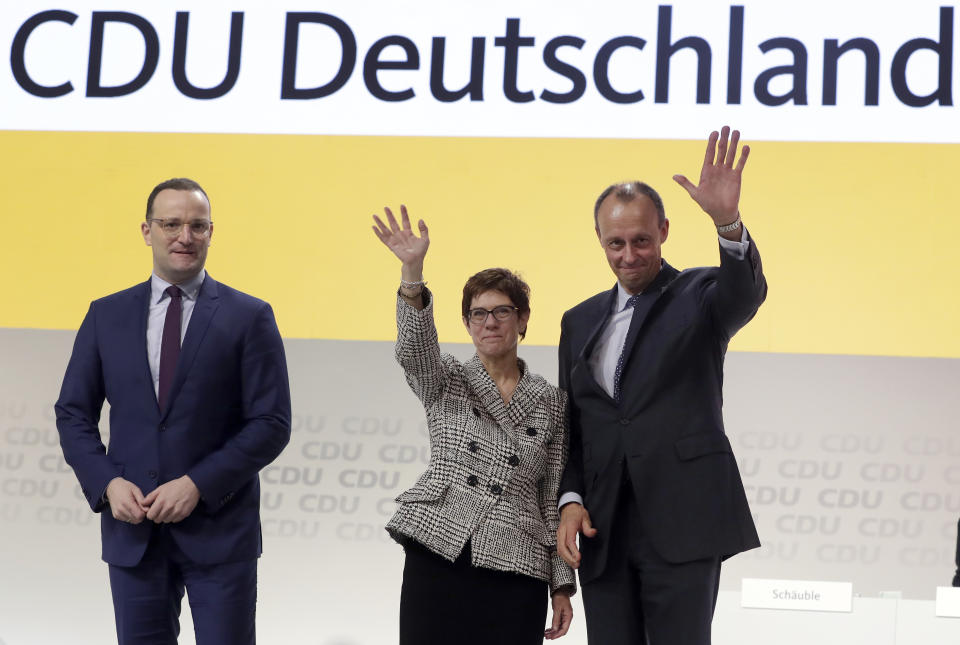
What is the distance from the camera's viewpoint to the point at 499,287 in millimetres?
2512

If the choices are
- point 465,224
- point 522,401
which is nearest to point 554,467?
point 522,401

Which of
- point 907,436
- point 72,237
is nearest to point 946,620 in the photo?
point 907,436

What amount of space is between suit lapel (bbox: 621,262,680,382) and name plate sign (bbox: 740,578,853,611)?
1.84 meters

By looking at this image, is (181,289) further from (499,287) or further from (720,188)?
(720,188)

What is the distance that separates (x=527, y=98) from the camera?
414 centimetres

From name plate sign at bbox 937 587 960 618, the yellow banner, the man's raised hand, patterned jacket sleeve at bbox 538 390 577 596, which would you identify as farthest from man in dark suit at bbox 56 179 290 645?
name plate sign at bbox 937 587 960 618

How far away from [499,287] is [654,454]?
508 millimetres

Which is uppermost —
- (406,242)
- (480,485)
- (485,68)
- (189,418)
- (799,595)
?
(485,68)

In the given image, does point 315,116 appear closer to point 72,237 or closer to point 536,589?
point 72,237

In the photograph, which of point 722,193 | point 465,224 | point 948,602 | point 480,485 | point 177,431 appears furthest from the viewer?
point 465,224

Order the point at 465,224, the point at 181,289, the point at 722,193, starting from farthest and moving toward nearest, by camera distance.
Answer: the point at 465,224 < the point at 181,289 < the point at 722,193

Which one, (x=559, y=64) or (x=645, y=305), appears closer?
(x=645, y=305)

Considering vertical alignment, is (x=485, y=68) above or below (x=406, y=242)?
above

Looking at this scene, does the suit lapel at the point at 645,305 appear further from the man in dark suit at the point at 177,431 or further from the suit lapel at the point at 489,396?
the man in dark suit at the point at 177,431
